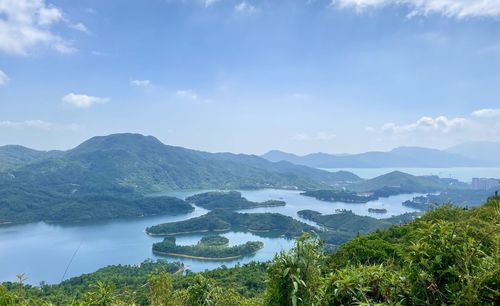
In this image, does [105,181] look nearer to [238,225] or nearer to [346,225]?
[238,225]

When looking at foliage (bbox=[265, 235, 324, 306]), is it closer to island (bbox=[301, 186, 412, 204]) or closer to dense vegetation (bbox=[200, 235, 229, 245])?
dense vegetation (bbox=[200, 235, 229, 245])

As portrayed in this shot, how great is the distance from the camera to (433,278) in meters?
2.47

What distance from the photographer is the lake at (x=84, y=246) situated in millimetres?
54469

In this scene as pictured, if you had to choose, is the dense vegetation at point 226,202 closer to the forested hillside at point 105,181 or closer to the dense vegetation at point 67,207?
the dense vegetation at point 67,207

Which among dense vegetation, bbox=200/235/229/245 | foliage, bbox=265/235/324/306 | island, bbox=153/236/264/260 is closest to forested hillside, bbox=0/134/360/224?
dense vegetation, bbox=200/235/229/245

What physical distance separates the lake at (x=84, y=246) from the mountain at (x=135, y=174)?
5068 centimetres

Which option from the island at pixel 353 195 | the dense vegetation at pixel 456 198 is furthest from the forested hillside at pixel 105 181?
the dense vegetation at pixel 456 198

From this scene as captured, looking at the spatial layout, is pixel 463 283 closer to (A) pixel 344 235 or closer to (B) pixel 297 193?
(A) pixel 344 235

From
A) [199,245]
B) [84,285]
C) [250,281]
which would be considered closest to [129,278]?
[84,285]

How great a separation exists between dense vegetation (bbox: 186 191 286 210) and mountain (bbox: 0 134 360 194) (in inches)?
1286

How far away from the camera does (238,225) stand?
89688 mm

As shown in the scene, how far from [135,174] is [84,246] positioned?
94.9m

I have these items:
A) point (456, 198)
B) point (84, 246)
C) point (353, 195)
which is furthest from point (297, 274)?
point (456, 198)

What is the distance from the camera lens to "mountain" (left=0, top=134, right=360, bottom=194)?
139 m
